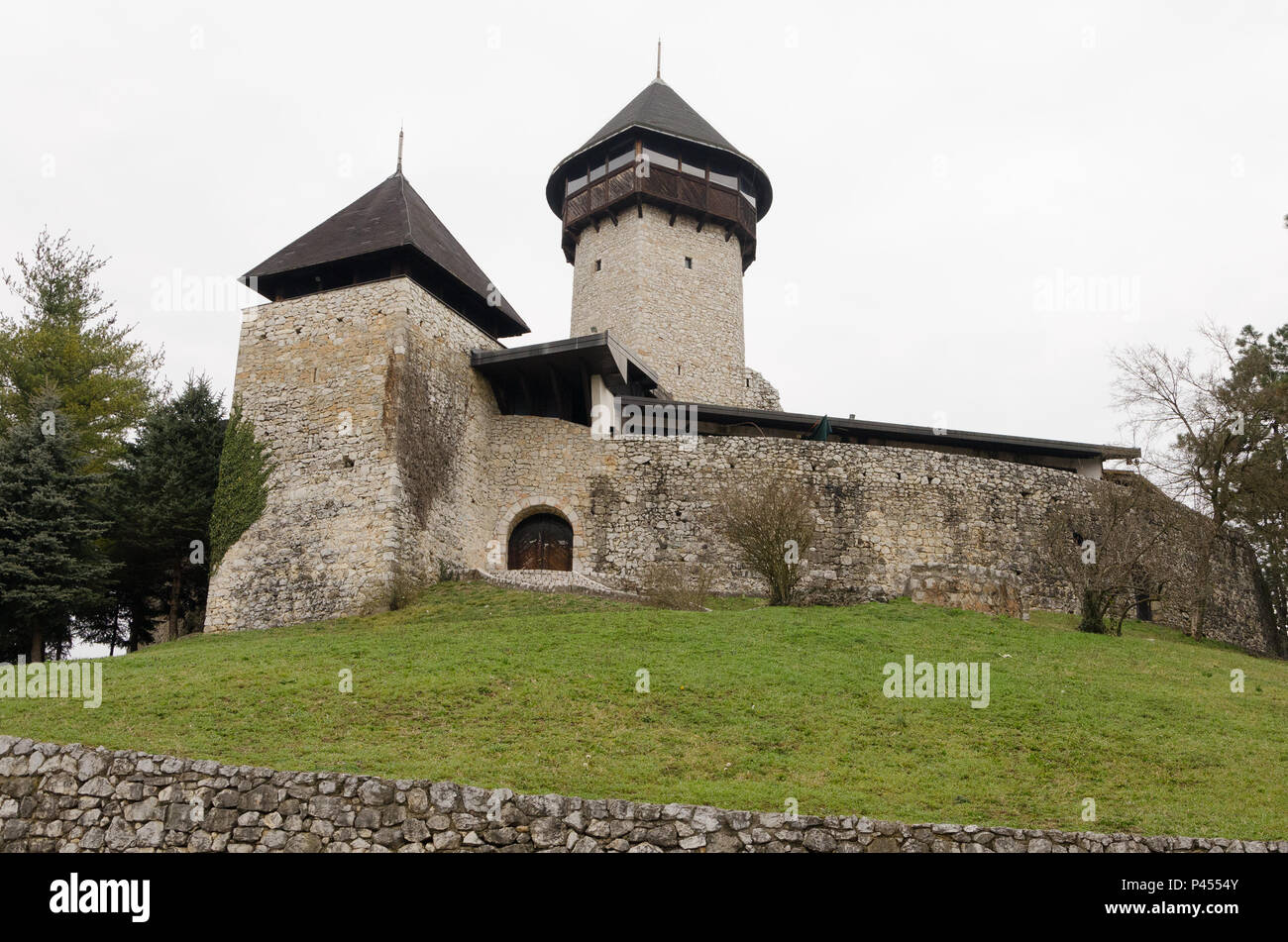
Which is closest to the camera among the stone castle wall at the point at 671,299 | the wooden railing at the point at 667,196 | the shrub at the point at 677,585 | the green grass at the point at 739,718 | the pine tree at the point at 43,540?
the green grass at the point at 739,718

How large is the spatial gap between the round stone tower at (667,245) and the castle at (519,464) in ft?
1.26

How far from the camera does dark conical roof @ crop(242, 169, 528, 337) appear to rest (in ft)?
67.5

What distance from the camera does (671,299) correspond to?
28547 millimetres

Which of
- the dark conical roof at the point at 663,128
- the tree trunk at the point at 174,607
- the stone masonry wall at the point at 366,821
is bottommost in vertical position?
the stone masonry wall at the point at 366,821

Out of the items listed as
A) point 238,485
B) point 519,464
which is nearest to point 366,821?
point 238,485

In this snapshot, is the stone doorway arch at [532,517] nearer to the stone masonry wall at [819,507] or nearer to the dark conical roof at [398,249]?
the stone masonry wall at [819,507]

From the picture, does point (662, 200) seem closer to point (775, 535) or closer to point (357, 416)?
point (357, 416)

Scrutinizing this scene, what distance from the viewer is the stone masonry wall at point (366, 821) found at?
787cm

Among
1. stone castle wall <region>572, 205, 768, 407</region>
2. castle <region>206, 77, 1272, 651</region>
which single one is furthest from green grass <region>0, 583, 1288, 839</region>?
stone castle wall <region>572, 205, 768, 407</region>

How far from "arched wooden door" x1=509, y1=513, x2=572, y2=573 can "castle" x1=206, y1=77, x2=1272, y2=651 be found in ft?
0.16

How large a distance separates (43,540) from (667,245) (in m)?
17.8

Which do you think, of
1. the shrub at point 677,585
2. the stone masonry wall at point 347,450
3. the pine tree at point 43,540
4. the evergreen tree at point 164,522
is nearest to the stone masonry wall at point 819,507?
the shrub at point 677,585
